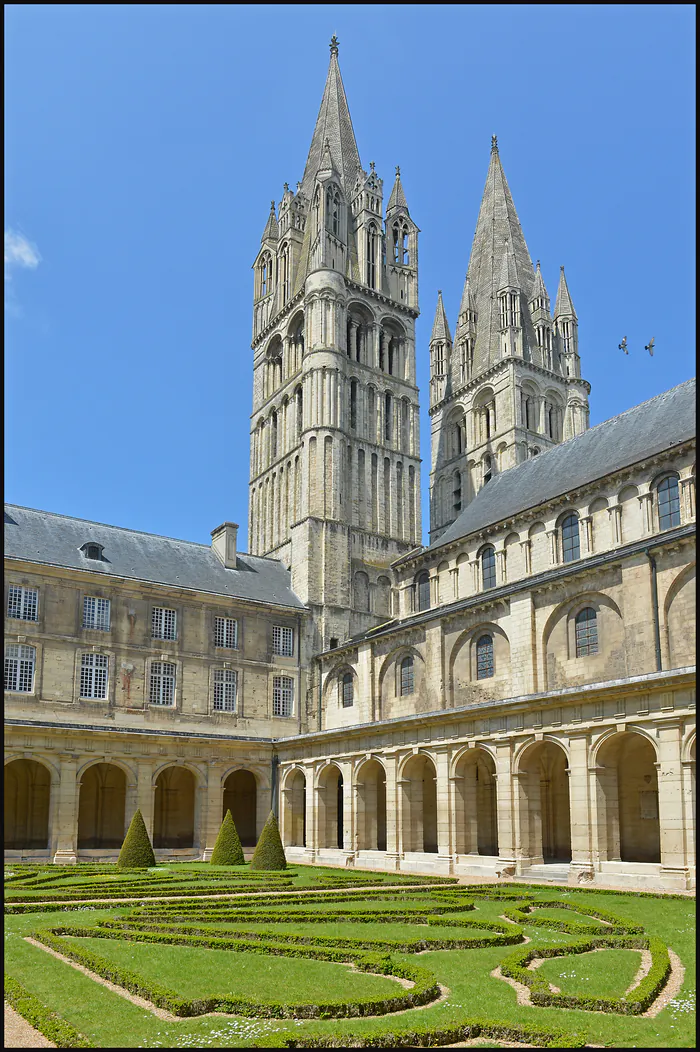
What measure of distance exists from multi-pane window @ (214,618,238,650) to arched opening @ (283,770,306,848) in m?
8.13

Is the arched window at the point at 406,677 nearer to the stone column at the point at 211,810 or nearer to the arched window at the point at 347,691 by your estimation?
the arched window at the point at 347,691

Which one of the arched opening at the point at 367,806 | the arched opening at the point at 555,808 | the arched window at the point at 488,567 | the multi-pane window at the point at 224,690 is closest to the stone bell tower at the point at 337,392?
the multi-pane window at the point at 224,690

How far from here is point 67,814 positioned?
37938 millimetres

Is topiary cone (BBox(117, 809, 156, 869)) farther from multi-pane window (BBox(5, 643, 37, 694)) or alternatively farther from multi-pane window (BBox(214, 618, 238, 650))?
multi-pane window (BBox(214, 618, 238, 650))

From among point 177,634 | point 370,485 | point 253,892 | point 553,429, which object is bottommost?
point 253,892

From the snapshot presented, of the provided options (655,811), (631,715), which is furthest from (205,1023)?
(655,811)

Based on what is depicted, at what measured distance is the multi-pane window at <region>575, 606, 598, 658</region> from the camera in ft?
112

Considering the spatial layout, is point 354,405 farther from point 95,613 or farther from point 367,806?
point 367,806

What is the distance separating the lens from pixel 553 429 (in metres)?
75.3

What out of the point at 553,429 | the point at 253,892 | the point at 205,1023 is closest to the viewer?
the point at 205,1023

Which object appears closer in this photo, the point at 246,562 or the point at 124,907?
the point at 124,907

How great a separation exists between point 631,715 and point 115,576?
27.3 metres

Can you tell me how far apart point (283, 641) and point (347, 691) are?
14.7 ft

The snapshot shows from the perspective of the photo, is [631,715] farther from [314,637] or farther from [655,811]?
[314,637]
